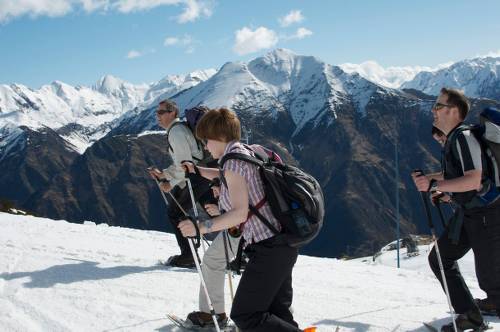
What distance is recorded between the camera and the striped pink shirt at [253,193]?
4.57 m

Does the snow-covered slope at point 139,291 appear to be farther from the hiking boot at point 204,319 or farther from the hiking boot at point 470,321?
the hiking boot at point 470,321

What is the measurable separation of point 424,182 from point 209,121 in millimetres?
2588

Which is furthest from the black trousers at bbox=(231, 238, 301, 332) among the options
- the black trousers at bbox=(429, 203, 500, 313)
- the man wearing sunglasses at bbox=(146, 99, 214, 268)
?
the man wearing sunglasses at bbox=(146, 99, 214, 268)

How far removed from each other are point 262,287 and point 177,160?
4.24 metres

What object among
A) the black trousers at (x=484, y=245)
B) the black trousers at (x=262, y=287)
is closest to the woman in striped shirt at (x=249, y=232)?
the black trousers at (x=262, y=287)

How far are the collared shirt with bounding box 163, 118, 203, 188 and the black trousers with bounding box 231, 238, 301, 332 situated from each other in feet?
12.8

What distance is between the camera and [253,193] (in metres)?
4.64

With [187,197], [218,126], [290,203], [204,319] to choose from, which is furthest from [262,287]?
[187,197]

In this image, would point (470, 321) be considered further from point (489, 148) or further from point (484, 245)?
point (489, 148)

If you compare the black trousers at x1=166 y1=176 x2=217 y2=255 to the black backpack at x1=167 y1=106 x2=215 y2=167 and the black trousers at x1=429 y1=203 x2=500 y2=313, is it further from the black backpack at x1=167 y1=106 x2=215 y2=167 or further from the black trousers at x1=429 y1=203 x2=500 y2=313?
the black trousers at x1=429 y1=203 x2=500 y2=313

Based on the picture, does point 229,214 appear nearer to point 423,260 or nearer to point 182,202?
point 182,202

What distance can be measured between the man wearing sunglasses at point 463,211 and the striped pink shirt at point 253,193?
79.4 inches

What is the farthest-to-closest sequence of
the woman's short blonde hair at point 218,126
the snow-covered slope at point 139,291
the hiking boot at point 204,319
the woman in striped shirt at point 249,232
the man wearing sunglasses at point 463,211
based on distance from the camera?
the snow-covered slope at point 139,291, the hiking boot at point 204,319, the man wearing sunglasses at point 463,211, the woman's short blonde hair at point 218,126, the woman in striped shirt at point 249,232

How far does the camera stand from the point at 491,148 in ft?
17.5
